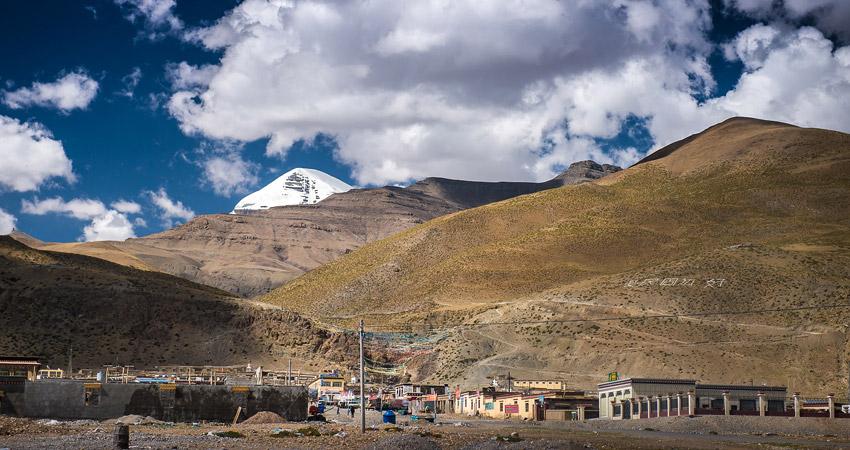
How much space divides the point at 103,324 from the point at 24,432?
52.5 metres

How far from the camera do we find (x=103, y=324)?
102 m

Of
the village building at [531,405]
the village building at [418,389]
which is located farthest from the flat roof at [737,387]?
the village building at [418,389]

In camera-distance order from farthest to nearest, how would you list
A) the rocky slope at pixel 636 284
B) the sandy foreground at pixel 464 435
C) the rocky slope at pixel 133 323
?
1. the rocky slope at pixel 636 284
2. the rocky slope at pixel 133 323
3. the sandy foreground at pixel 464 435

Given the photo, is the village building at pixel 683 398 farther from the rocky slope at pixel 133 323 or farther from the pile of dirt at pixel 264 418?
the rocky slope at pixel 133 323

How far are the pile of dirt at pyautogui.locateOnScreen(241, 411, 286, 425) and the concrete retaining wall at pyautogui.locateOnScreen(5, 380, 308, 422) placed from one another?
1.55 m

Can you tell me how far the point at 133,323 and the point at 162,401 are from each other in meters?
38.8

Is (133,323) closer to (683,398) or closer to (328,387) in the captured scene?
(328,387)

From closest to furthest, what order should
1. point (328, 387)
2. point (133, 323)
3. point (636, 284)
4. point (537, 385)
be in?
point (328, 387) < point (537, 385) < point (133, 323) < point (636, 284)

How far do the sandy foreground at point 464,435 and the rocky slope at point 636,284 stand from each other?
2883 cm

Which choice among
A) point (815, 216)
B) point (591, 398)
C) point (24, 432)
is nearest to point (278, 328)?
point (591, 398)

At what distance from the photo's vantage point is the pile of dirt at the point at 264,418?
6528 centimetres

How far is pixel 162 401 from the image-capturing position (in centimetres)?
6638

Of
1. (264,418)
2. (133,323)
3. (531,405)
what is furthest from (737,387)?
(133,323)

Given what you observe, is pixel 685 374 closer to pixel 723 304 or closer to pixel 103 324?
pixel 723 304
